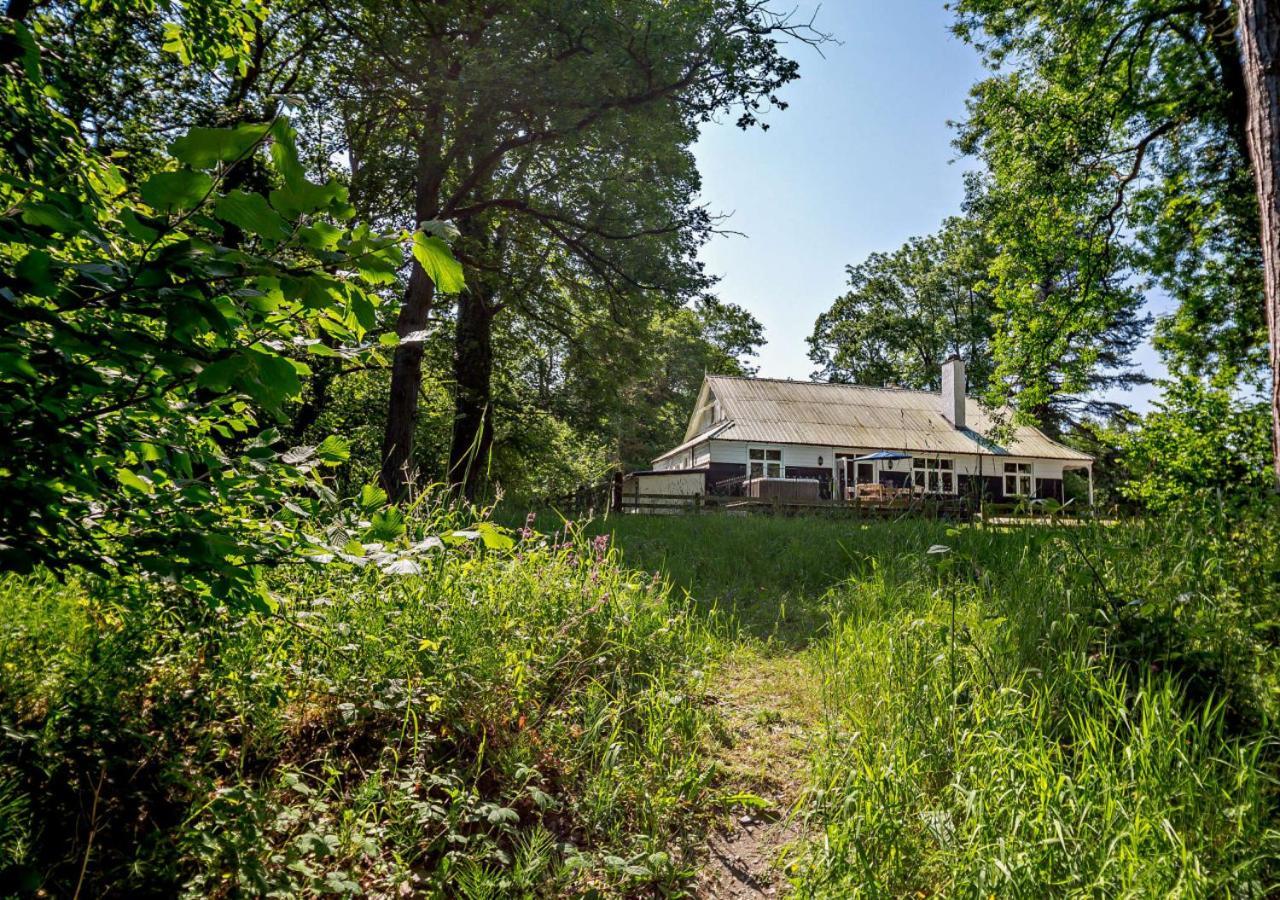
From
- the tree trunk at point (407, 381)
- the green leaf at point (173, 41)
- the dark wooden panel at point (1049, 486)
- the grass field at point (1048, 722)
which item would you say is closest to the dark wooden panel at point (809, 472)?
the dark wooden panel at point (1049, 486)

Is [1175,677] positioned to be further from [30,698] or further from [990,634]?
[30,698]

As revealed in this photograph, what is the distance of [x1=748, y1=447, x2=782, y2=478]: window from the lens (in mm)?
25562

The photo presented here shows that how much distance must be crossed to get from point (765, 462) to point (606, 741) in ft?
77.5

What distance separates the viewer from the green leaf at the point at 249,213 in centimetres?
103

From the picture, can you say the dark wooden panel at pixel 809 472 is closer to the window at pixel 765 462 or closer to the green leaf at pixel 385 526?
the window at pixel 765 462

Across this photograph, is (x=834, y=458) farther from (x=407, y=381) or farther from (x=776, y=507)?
(x=407, y=381)

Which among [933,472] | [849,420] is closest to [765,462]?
[849,420]

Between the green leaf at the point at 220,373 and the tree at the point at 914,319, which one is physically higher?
the tree at the point at 914,319

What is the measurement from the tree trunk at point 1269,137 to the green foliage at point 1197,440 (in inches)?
206

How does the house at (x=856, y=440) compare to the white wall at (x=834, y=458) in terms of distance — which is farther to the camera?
the house at (x=856, y=440)

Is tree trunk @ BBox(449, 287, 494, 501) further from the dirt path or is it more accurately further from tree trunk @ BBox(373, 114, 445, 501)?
the dirt path

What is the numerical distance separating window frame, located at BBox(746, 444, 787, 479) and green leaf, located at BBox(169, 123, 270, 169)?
81.2 feet

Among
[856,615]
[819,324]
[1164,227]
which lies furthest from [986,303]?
[856,615]

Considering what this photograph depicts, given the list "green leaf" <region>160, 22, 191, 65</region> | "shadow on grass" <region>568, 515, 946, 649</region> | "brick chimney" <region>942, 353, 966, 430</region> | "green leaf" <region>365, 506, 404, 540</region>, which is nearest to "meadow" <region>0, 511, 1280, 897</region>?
"green leaf" <region>365, 506, 404, 540</region>
